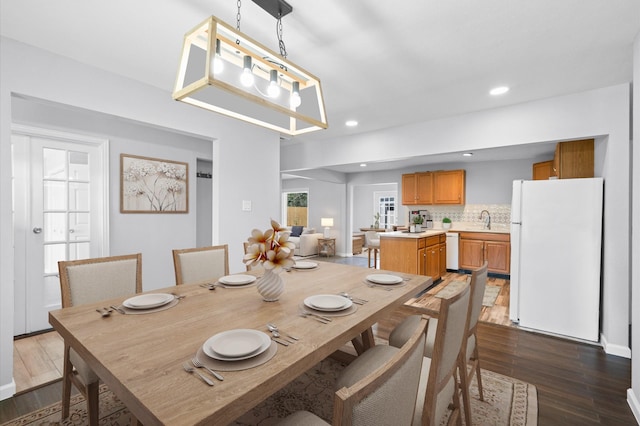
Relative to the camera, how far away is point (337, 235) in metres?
8.34

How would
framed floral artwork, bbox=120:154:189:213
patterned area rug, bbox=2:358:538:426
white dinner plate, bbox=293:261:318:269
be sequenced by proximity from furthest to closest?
framed floral artwork, bbox=120:154:189:213, white dinner plate, bbox=293:261:318:269, patterned area rug, bbox=2:358:538:426

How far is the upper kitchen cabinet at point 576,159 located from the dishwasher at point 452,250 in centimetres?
271

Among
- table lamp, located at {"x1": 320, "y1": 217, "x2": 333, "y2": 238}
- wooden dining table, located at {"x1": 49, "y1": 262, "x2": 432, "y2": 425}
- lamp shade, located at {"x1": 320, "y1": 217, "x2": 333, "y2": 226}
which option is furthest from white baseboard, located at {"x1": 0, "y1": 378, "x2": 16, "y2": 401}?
lamp shade, located at {"x1": 320, "y1": 217, "x2": 333, "y2": 226}

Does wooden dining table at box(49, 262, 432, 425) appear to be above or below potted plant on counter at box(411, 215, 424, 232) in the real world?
below

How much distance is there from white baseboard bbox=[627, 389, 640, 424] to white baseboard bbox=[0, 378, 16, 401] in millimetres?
3974

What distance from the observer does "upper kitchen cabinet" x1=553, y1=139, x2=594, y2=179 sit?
3195 millimetres

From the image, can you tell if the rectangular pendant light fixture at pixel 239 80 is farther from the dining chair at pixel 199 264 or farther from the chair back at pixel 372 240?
the chair back at pixel 372 240

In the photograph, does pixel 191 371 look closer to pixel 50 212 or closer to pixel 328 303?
pixel 328 303

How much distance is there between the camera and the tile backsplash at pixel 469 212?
5.97 metres

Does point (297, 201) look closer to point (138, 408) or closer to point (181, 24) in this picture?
point (181, 24)

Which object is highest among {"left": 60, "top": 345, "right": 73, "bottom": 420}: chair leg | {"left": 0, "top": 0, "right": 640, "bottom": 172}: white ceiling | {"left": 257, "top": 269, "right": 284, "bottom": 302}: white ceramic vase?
{"left": 0, "top": 0, "right": 640, "bottom": 172}: white ceiling

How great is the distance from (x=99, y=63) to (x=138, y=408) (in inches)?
107

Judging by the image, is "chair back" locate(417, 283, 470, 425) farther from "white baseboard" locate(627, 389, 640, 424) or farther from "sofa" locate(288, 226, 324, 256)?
"sofa" locate(288, 226, 324, 256)

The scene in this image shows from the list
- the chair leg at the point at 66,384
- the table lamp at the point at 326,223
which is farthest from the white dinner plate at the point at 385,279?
the table lamp at the point at 326,223
